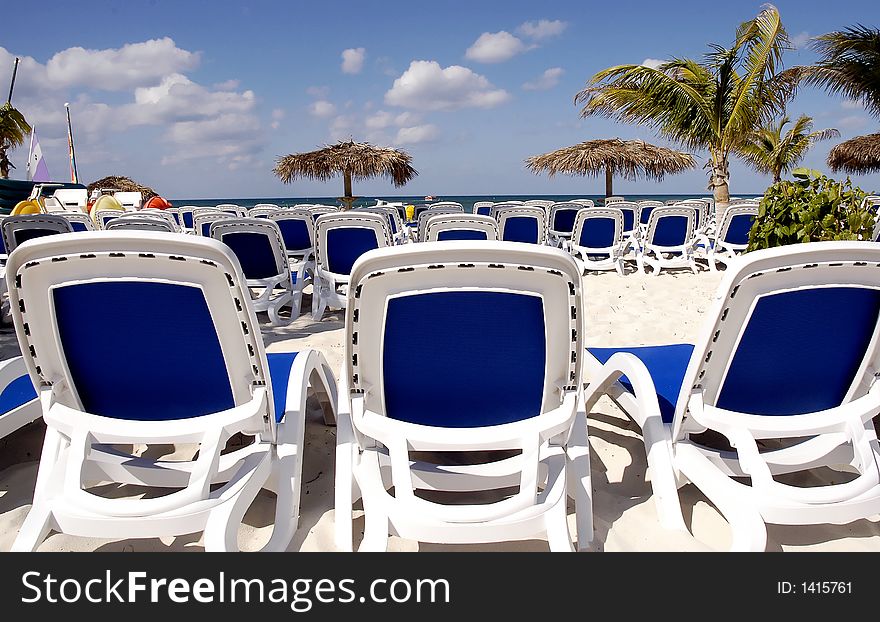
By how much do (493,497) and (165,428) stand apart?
1.25 metres

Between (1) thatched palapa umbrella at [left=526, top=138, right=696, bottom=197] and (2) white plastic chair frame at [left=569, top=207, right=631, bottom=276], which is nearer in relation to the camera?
(2) white plastic chair frame at [left=569, top=207, right=631, bottom=276]

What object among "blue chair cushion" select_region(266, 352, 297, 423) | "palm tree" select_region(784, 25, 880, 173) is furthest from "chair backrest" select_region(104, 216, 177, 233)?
"palm tree" select_region(784, 25, 880, 173)

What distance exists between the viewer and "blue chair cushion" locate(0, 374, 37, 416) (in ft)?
7.02

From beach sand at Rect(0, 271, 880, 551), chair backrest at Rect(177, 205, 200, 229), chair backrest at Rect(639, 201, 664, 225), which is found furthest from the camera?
chair backrest at Rect(639, 201, 664, 225)

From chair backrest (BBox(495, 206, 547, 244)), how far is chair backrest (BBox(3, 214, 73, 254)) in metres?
4.76

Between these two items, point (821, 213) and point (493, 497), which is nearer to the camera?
point (493, 497)

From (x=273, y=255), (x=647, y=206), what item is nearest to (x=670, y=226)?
(x=647, y=206)

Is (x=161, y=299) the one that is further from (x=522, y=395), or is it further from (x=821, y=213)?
(x=821, y=213)

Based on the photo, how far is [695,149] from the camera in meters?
13.2

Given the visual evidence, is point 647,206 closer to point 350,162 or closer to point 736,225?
point 736,225

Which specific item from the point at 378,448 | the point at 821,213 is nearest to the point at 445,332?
the point at 378,448

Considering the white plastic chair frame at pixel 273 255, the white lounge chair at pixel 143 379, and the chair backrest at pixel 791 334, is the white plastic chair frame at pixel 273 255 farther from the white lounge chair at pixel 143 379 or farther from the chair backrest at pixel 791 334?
the chair backrest at pixel 791 334

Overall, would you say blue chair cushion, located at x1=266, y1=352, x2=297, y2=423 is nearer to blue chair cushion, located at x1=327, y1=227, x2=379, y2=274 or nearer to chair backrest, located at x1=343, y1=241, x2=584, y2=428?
chair backrest, located at x1=343, y1=241, x2=584, y2=428

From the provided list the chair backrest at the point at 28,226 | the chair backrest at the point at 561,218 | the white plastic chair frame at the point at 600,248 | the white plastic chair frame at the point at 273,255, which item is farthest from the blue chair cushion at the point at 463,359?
the chair backrest at the point at 561,218
